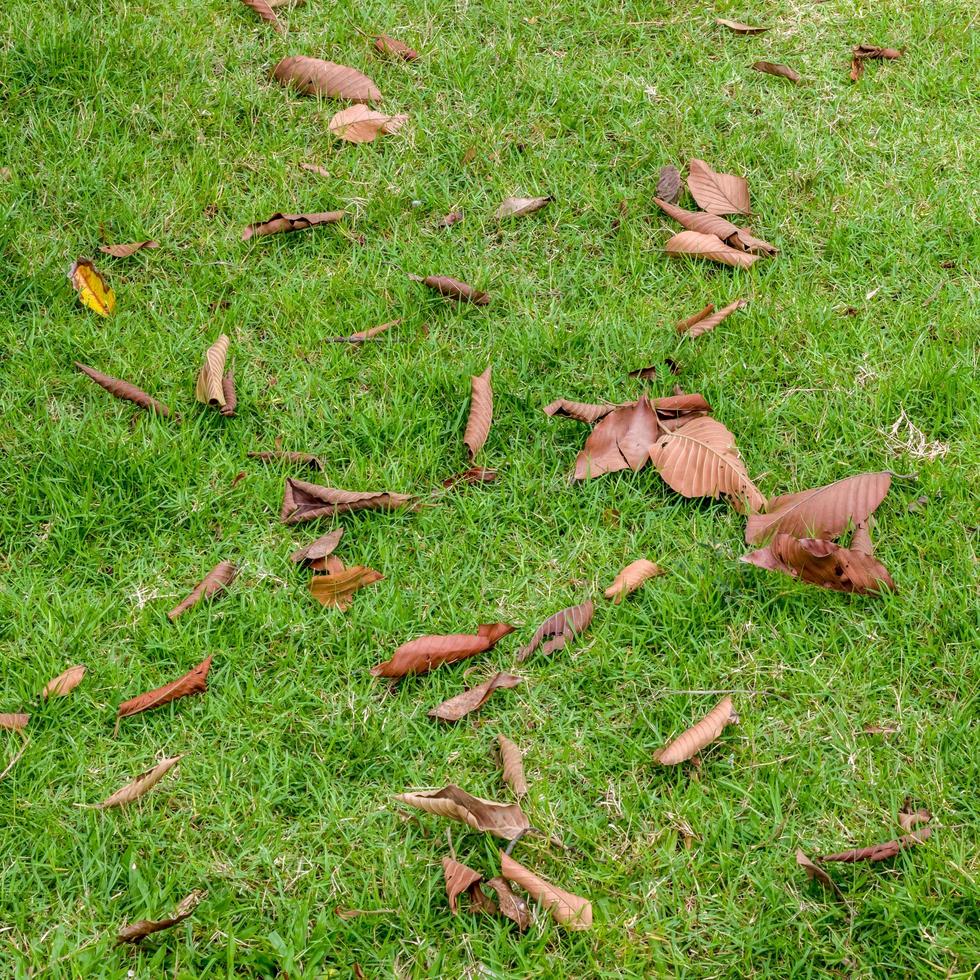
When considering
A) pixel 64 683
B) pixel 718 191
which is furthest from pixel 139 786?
pixel 718 191

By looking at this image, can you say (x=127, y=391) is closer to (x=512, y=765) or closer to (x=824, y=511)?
(x=512, y=765)

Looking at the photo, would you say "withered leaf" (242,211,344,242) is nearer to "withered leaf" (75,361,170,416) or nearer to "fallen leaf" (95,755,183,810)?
"withered leaf" (75,361,170,416)

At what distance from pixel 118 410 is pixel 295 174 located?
109 cm

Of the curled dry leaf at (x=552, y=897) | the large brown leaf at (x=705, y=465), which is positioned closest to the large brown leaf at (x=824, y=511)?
the large brown leaf at (x=705, y=465)

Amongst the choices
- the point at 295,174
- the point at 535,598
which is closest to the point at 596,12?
the point at 295,174

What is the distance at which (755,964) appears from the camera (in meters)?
1.96

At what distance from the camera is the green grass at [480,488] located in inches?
81.2

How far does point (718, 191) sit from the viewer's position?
355cm

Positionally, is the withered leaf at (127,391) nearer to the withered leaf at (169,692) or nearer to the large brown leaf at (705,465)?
the withered leaf at (169,692)

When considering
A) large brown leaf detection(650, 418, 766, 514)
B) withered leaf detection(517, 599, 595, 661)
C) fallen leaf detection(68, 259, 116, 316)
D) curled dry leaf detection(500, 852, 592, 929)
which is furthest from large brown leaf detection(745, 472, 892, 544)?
fallen leaf detection(68, 259, 116, 316)

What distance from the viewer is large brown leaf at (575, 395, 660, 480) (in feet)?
9.14

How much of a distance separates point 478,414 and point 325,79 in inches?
65.0

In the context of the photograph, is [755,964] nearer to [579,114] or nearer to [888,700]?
[888,700]

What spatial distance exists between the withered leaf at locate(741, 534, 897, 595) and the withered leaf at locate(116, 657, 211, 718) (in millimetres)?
1148
